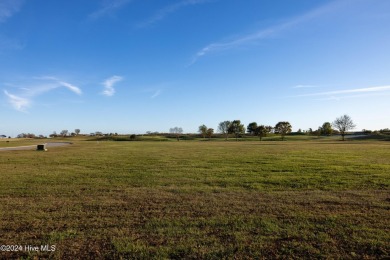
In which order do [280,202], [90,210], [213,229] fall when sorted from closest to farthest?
[213,229] < [90,210] < [280,202]

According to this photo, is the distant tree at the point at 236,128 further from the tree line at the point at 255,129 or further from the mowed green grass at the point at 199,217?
the mowed green grass at the point at 199,217

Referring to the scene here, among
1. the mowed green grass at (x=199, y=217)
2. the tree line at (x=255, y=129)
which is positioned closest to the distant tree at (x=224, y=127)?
the tree line at (x=255, y=129)

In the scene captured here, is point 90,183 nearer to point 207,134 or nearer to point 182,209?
point 182,209

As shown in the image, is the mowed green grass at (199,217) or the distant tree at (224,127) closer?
the mowed green grass at (199,217)

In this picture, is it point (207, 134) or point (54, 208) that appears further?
point (207, 134)

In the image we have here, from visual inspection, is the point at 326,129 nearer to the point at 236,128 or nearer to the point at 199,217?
the point at 236,128

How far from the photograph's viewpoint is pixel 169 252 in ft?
17.4

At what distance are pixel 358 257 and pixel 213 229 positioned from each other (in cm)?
321

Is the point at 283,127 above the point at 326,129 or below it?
above

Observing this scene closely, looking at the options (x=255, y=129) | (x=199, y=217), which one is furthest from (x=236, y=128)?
(x=199, y=217)

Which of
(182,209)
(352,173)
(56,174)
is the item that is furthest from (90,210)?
(352,173)

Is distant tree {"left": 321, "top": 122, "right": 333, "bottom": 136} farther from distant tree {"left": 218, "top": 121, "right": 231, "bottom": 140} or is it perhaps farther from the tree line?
distant tree {"left": 218, "top": 121, "right": 231, "bottom": 140}

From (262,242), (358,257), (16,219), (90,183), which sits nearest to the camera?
(358,257)

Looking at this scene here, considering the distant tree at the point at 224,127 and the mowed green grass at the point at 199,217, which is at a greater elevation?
the distant tree at the point at 224,127
